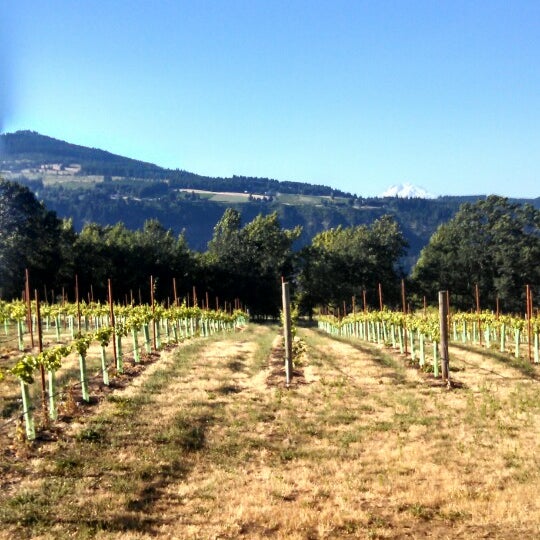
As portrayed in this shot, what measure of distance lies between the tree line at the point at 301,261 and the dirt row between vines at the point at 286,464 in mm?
50805

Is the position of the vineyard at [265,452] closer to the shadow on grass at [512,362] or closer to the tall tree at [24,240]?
the shadow on grass at [512,362]

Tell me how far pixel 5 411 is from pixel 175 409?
3888mm

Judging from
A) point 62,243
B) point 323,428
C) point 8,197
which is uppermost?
point 8,197

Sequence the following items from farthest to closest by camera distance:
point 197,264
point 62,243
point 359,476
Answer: point 197,264 < point 62,243 < point 359,476

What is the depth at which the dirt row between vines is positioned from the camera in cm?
838

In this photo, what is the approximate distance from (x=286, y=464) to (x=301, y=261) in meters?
79.5

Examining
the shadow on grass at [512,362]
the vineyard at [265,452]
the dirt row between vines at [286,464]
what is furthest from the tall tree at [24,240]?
the shadow on grass at [512,362]

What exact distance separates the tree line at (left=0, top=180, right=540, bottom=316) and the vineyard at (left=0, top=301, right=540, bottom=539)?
158 ft

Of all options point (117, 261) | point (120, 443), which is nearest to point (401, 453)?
point (120, 443)

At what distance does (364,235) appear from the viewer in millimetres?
89375

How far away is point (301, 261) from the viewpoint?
90.5m

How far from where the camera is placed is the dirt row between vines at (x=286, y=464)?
27.5 ft

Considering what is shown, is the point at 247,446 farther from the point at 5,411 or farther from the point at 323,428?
the point at 5,411

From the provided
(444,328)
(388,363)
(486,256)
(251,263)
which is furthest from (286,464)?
(251,263)
